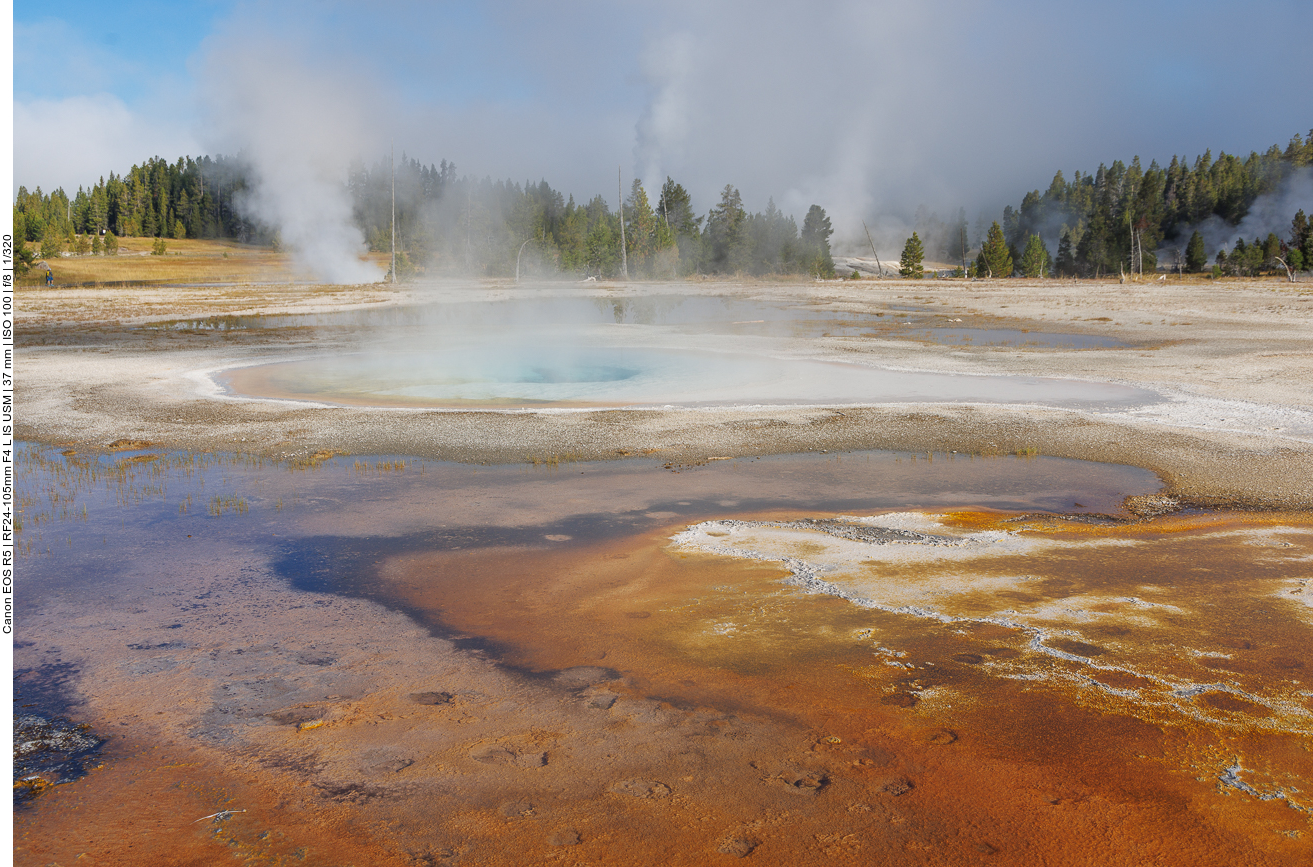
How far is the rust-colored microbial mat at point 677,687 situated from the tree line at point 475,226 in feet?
188

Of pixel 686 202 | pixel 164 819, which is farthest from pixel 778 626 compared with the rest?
pixel 686 202

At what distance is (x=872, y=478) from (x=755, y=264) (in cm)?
7650

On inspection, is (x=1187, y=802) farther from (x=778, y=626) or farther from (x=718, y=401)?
(x=718, y=401)

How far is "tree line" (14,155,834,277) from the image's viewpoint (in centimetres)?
8162

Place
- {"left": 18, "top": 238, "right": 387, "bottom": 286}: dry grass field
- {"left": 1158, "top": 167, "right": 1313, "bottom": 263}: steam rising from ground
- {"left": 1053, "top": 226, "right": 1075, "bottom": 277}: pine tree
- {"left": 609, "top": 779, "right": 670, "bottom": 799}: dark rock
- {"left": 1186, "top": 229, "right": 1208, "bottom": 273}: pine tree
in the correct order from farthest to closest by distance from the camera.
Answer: {"left": 1053, "top": 226, "right": 1075, "bottom": 277}: pine tree < {"left": 1158, "top": 167, "right": 1313, "bottom": 263}: steam rising from ground < {"left": 1186, "top": 229, "right": 1208, "bottom": 273}: pine tree < {"left": 18, "top": 238, "right": 387, "bottom": 286}: dry grass field < {"left": 609, "top": 779, "right": 670, "bottom": 799}: dark rock

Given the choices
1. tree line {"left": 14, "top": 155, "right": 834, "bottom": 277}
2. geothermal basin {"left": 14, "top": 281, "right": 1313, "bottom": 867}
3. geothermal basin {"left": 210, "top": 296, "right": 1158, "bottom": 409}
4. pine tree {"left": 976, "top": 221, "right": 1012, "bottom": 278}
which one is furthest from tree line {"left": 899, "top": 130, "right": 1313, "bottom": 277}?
geothermal basin {"left": 14, "top": 281, "right": 1313, "bottom": 867}

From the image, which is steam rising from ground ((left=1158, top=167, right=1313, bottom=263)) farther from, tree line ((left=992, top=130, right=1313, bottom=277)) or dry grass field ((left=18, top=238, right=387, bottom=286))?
dry grass field ((left=18, top=238, right=387, bottom=286))

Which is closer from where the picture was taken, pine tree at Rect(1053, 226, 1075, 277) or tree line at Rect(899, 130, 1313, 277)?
tree line at Rect(899, 130, 1313, 277)

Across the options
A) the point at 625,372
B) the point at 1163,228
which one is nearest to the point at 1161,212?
the point at 1163,228

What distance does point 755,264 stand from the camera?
275 ft

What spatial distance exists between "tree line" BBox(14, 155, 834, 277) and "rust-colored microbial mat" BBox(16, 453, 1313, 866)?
2254 inches

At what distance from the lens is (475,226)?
95438 millimetres

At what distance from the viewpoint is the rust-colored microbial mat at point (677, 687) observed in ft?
11.3

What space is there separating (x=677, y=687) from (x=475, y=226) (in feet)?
314
